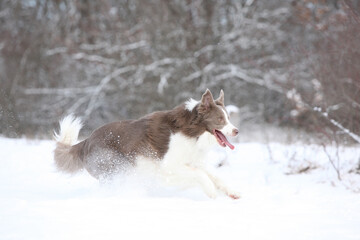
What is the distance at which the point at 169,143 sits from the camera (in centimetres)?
512

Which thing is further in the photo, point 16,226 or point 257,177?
point 257,177

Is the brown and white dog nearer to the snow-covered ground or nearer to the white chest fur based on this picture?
the white chest fur

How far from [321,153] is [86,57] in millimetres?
10538

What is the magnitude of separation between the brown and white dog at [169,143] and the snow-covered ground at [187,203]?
22 cm

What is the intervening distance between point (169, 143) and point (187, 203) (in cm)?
109

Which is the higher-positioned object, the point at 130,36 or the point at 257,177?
the point at 130,36

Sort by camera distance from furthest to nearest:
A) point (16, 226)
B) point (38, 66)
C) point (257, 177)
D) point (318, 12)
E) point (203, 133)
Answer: point (38, 66)
point (318, 12)
point (257, 177)
point (203, 133)
point (16, 226)

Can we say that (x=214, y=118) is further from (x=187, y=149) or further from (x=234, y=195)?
(x=234, y=195)

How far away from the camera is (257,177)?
6473 millimetres

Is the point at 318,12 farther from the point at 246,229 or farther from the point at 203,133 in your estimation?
the point at 246,229

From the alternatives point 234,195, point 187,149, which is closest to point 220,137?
point 187,149

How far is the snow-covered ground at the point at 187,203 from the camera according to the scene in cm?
320

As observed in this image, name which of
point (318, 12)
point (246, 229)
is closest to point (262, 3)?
point (318, 12)

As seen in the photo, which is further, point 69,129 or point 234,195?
point 69,129
